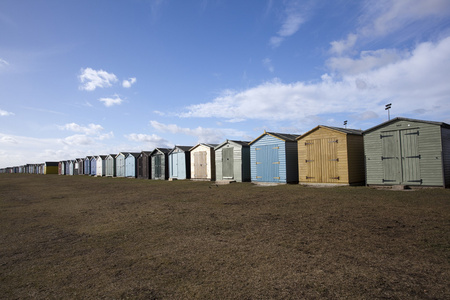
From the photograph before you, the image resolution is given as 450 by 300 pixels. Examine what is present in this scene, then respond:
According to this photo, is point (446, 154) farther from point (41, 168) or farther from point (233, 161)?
point (41, 168)

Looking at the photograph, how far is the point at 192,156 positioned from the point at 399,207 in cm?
2327

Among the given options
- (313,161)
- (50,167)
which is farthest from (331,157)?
(50,167)

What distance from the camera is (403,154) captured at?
15531 mm

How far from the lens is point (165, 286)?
437 centimetres

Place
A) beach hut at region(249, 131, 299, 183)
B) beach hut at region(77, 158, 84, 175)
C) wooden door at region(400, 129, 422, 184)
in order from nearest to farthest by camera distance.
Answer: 1. wooden door at region(400, 129, 422, 184)
2. beach hut at region(249, 131, 299, 183)
3. beach hut at region(77, 158, 84, 175)

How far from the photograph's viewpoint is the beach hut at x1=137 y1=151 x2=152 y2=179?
1484 inches

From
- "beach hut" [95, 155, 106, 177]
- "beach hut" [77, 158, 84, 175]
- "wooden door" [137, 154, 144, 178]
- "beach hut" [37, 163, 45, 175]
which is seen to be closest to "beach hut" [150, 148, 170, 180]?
"wooden door" [137, 154, 144, 178]

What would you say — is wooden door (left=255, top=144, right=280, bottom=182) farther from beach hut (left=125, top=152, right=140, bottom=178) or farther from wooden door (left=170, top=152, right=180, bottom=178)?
beach hut (left=125, top=152, right=140, bottom=178)

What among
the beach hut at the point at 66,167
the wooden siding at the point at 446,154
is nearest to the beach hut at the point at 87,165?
the beach hut at the point at 66,167

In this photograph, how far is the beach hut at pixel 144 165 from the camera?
37688mm

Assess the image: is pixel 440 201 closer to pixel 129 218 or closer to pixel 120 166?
A: pixel 129 218

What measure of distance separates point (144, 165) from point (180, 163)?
8406 millimetres

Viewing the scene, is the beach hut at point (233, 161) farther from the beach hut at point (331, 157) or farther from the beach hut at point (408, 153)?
the beach hut at point (408, 153)

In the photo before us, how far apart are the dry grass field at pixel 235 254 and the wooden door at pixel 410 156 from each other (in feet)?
18.1
